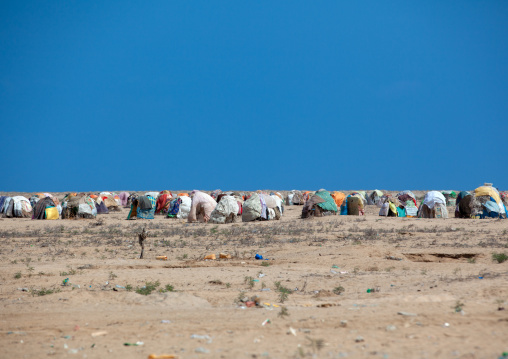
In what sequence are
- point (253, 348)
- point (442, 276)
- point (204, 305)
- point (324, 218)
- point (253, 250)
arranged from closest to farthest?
point (253, 348), point (204, 305), point (442, 276), point (253, 250), point (324, 218)

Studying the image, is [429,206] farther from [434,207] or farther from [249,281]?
[249,281]

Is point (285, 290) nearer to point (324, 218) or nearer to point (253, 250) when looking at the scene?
point (253, 250)

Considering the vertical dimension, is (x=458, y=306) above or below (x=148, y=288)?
above

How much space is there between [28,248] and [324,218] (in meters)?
13.2

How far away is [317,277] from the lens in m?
9.33

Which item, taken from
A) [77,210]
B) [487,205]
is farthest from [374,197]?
[77,210]

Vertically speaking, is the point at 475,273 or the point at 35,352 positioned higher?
the point at 475,273

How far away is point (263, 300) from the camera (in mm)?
7477

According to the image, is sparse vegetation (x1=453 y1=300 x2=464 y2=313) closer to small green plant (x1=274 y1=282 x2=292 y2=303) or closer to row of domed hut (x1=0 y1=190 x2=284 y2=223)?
small green plant (x1=274 y1=282 x2=292 y2=303)

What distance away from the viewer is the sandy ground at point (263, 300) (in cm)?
505

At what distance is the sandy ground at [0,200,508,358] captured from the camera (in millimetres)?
5055

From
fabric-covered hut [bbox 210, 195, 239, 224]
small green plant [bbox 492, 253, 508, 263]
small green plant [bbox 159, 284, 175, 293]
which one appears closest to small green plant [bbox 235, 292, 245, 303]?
small green plant [bbox 159, 284, 175, 293]

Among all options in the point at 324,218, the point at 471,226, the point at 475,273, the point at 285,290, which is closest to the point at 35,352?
the point at 285,290

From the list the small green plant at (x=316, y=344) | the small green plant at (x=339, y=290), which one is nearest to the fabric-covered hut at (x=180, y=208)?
the small green plant at (x=339, y=290)
